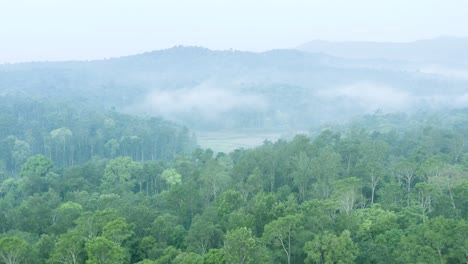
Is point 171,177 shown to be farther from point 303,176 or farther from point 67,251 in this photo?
point 67,251

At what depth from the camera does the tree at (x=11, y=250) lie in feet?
79.0

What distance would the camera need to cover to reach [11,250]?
79.3ft

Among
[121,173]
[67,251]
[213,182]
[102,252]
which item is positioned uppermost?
[102,252]

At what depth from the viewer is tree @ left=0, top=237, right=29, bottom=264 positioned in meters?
24.1

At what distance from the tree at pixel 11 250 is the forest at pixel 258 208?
0.06 metres

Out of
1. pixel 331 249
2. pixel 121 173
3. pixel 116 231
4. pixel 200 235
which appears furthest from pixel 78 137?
pixel 331 249

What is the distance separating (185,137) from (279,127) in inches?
1973

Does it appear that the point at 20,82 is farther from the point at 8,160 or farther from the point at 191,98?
the point at 8,160

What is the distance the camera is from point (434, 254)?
2402 centimetres

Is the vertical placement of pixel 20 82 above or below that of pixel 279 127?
above

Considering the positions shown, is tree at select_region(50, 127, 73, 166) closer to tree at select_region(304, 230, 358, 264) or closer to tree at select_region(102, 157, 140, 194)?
tree at select_region(102, 157, 140, 194)

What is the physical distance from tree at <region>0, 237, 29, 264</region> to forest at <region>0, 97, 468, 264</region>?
6cm

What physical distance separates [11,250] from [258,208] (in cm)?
1566

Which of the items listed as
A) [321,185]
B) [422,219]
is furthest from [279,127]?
[422,219]
